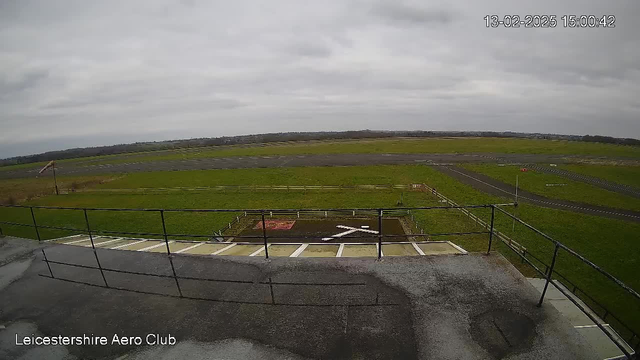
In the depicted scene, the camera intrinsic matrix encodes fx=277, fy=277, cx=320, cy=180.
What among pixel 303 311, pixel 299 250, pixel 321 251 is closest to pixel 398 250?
pixel 321 251

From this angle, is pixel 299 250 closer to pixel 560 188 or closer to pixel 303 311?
pixel 303 311

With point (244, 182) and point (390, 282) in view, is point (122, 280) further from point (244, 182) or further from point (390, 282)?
point (244, 182)

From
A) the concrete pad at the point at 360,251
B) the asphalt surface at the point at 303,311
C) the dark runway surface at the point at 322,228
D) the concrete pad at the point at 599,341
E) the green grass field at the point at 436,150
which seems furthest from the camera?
the green grass field at the point at 436,150

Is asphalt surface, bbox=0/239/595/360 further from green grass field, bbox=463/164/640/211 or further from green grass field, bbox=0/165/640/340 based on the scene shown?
green grass field, bbox=463/164/640/211

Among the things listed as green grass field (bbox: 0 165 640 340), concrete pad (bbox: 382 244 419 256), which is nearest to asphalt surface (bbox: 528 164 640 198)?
green grass field (bbox: 0 165 640 340)

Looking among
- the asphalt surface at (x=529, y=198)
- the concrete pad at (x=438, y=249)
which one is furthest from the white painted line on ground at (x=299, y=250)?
the asphalt surface at (x=529, y=198)

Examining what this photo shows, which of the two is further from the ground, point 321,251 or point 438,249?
point 321,251

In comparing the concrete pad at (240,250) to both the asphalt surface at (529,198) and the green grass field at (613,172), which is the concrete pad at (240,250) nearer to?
the asphalt surface at (529,198)
